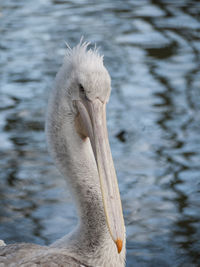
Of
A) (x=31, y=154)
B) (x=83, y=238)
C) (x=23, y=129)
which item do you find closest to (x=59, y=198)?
(x=31, y=154)

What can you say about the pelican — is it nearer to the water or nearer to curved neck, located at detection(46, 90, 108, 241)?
curved neck, located at detection(46, 90, 108, 241)

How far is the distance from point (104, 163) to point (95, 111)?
0.23 m

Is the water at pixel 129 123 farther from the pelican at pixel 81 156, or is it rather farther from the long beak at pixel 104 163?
the long beak at pixel 104 163

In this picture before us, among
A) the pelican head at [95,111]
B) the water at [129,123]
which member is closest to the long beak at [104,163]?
the pelican head at [95,111]

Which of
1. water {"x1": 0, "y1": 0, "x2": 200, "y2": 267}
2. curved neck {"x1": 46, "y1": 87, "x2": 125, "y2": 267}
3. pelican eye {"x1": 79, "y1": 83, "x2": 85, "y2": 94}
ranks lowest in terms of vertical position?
water {"x1": 0, "y1": 0, "x2": 200, "y2": 267}

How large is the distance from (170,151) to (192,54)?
2.52 m

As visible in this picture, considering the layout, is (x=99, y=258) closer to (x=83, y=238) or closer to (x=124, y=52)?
(x=83, y=238)

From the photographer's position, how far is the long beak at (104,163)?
7.67ft

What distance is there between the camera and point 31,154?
4934 millimetres

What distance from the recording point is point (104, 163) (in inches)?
95.5

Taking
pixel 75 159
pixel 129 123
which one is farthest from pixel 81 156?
pixel 129 123

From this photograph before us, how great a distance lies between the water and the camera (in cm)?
386

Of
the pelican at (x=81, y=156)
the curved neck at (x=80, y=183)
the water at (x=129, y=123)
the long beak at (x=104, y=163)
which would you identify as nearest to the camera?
the long beak at (x=104, y=163)

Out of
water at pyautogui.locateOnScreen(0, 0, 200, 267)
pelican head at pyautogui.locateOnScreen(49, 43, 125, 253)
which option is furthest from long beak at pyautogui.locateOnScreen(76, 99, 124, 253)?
water at pyautogui.locateOnScreen(0, 0, 200, 267)
